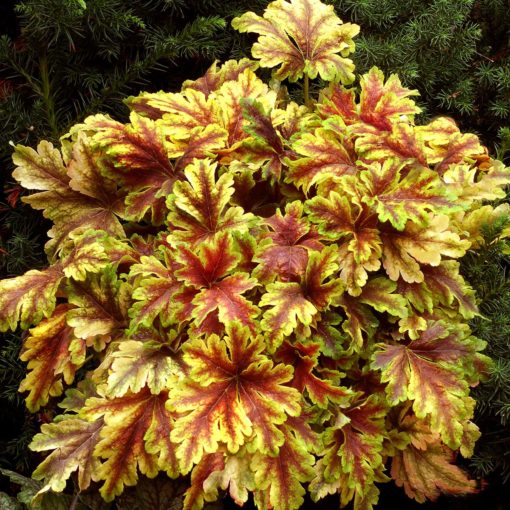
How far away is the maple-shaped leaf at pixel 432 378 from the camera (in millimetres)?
1170

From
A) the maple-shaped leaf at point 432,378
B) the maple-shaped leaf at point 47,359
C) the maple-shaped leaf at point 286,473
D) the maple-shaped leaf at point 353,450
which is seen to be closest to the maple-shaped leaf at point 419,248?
the maple-shaped leaf at point 432,378

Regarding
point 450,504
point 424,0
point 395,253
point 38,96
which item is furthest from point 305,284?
point 424,0

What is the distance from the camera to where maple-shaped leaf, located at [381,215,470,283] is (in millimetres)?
1231

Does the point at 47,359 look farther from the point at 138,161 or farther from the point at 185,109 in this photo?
the point at 185,109

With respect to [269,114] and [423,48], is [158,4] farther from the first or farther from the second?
[423,48]

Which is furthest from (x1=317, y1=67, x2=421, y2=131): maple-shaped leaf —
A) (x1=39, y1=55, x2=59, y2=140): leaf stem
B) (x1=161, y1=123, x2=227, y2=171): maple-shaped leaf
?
(x1=39, y1=55, x2=59, y2=140): leaf stem

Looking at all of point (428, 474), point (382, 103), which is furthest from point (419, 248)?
point (428, 474)

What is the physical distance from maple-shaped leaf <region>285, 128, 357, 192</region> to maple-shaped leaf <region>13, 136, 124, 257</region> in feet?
1.31

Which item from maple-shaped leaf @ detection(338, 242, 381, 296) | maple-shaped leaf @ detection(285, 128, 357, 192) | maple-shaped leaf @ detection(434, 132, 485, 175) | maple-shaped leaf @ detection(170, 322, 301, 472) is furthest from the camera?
maple-shaped leaf @ detection(434, 132, 485, 175)

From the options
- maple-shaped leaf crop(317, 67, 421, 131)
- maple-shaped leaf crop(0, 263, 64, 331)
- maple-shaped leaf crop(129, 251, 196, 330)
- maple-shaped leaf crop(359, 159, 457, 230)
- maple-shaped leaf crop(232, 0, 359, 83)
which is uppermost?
maple-shaped leaf crop(232, 0, 359, 83)

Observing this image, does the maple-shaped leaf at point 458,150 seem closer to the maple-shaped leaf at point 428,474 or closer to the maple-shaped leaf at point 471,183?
the maple-shaped leaf at point 471,183

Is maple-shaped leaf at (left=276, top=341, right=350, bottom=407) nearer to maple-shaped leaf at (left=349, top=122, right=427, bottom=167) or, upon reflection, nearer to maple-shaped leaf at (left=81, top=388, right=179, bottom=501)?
maple-shaped leaf at (left=81, top=388, right=179, bottom=501)

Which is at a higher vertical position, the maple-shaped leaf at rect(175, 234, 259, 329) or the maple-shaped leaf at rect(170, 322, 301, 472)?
the maple-shaped leaf at rect(175, 234, 259, 329)

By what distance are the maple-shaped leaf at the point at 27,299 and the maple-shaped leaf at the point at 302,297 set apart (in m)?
0.43
